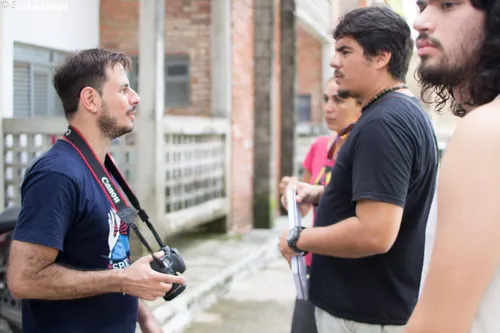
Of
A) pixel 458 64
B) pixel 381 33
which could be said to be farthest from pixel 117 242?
pixel 458 64

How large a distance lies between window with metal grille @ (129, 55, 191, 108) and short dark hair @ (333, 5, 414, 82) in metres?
8.81

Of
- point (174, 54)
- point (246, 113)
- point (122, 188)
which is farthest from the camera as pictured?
point (174, 54)

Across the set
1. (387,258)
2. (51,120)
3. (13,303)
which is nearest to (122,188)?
(387,258)

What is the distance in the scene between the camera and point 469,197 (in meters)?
1.11

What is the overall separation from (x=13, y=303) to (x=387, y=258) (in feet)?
7.34

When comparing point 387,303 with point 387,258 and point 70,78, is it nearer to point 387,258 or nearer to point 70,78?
point 387,258

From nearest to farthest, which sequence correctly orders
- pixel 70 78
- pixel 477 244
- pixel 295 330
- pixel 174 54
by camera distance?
1. pixel 477 244
2. pixel 70 78
3. pixel 295 330
4. pixel 174 54

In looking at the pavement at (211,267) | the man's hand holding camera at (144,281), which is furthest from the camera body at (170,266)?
the pavement at (211,267)

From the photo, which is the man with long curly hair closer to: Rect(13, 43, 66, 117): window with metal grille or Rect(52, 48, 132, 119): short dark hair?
Rect(52, 48, 132, 119): short dark hair

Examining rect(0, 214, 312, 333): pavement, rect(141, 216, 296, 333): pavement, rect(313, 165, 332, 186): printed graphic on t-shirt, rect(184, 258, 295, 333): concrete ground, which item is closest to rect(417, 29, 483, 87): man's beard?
rect(313, 165, 332, 186): printed graphic on t-shirt

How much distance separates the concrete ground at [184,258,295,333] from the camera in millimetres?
5230

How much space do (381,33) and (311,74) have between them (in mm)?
16710

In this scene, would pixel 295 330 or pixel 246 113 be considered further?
pixel 246 113

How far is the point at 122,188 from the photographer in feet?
8.10
